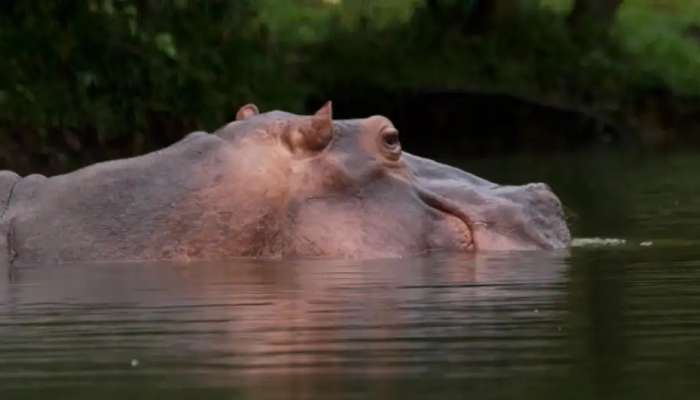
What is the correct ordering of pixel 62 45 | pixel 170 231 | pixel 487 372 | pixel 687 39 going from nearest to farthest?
pixel 487 372
pixel 170 231
pixel 62 45
pixel 687 39

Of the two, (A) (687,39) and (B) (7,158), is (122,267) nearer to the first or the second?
(B) (7,158)

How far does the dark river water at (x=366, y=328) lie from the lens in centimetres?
520

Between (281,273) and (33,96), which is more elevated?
(281,273)

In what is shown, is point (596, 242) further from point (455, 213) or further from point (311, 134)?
point (311, 134)

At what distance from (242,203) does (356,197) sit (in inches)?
18.4

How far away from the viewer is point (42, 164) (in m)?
19.1

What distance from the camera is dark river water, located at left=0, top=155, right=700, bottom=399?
5199 mm

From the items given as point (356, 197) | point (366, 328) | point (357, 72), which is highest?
point (366, 328)

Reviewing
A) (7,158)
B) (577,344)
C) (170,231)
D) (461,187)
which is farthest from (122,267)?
(7,158)

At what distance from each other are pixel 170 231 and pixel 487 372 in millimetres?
3806

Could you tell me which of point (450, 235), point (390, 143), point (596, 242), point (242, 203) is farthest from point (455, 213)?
point (596, 242)

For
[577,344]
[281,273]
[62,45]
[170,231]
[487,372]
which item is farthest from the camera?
[62,45]

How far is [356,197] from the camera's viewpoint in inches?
354

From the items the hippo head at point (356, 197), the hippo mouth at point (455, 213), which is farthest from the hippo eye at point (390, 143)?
the hippo mouth at point (455, 213)
